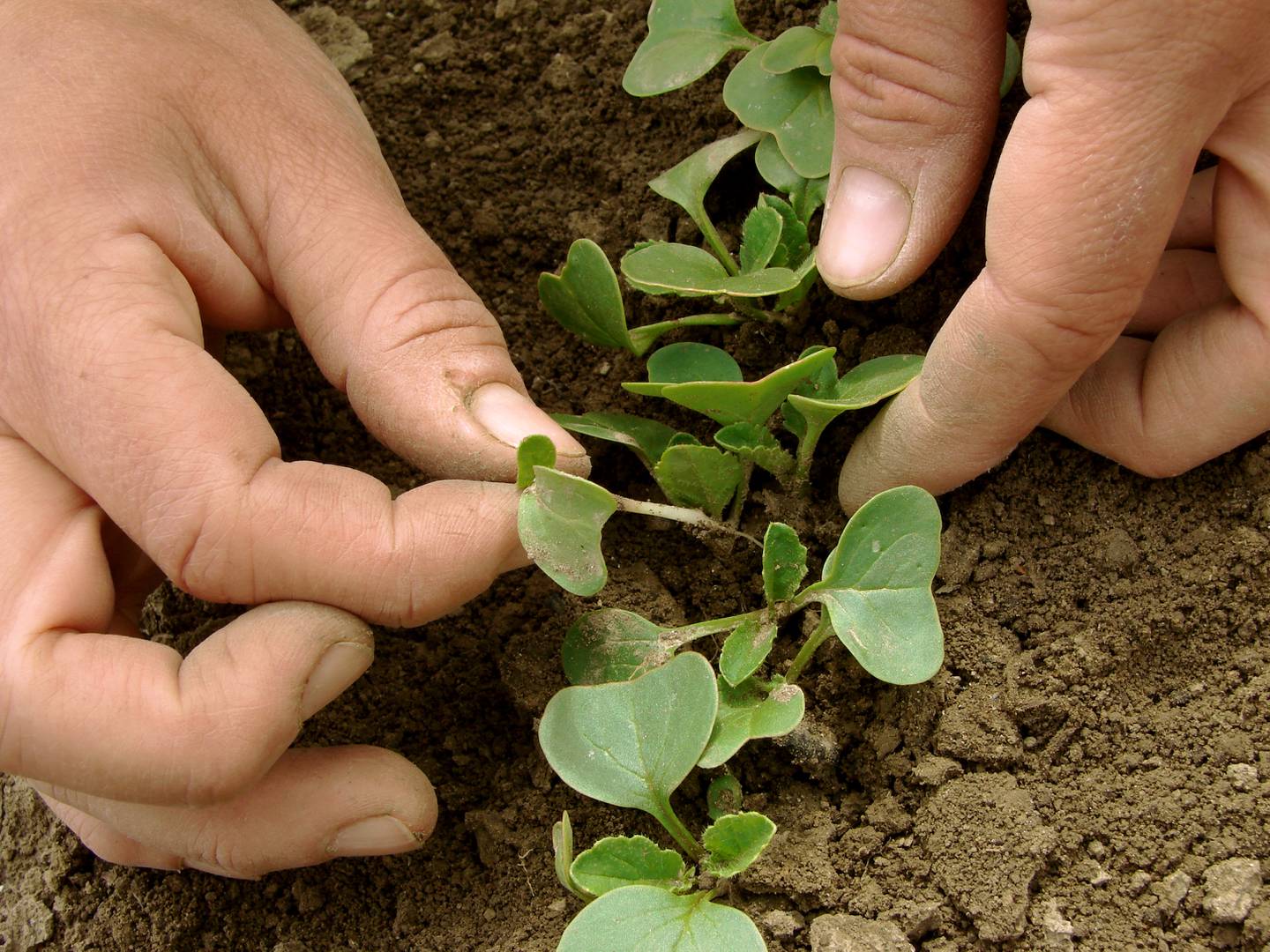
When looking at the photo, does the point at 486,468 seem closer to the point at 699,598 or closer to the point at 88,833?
the point at 699,598

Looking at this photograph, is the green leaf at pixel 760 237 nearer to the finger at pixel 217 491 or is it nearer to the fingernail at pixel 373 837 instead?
the finger at pixel 217 491

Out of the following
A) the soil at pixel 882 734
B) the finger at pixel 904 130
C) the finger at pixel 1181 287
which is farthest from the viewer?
the finger at pixel 1181 287

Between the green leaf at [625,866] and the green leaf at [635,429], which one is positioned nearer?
the green leaf at [625,866]

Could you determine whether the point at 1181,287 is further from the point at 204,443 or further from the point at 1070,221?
the point at 204,443

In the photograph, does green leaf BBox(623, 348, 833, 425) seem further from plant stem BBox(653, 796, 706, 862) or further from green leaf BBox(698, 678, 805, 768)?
plant stem BBox(653, 796, 706, 862)

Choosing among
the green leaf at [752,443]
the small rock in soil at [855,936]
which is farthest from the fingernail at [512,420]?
the small rock in soil at [855,936]

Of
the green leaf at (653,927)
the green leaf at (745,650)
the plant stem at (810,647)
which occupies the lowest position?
the green leaf at (653,927)

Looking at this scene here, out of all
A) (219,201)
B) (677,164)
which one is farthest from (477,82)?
(219,201)

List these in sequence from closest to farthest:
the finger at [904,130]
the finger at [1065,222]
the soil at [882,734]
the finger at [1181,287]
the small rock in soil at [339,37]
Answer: the finger at [1065,222] → the soil at [882,734] → the finger at [904,130] → the finger at [1181,287] → the small rock in soil at [339,37]
